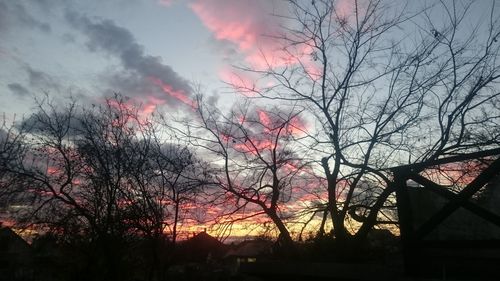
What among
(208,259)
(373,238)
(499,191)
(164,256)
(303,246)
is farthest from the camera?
(208,259)

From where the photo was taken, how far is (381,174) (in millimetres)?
10984

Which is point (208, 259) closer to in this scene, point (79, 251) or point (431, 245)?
point (79, 251)

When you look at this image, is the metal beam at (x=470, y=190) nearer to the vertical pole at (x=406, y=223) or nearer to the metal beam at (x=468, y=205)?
the metal beam at (x=468, y=205)

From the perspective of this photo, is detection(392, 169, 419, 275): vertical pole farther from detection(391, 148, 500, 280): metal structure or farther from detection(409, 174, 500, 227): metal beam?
detection(409, 174, 500, 227): metal beam

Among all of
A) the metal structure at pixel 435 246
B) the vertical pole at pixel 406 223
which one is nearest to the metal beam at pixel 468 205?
the metal structure at pixel 435 246

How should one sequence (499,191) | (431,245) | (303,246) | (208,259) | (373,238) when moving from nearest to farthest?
(431,245) → (499,191) → (303,246) → (373,238) → (208,259)

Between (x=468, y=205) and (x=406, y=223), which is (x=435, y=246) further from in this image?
(x=468, y=205)

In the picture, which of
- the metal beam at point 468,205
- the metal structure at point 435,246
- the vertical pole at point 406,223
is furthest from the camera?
the vertical pole at point 406,223

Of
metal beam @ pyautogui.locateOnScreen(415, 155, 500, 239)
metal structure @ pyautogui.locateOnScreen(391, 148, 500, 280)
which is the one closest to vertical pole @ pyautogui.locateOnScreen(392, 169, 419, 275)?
metal structure @ pyautogui.locateOnScreen(391, 148, 500, 280)

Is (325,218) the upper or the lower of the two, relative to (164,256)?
upper

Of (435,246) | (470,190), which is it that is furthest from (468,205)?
(435,246)

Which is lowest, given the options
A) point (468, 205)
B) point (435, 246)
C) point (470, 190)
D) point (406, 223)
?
point (435, 246)

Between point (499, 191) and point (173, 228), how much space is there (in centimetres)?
1272

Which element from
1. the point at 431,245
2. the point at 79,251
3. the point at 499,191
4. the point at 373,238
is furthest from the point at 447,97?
the point at 79,251
